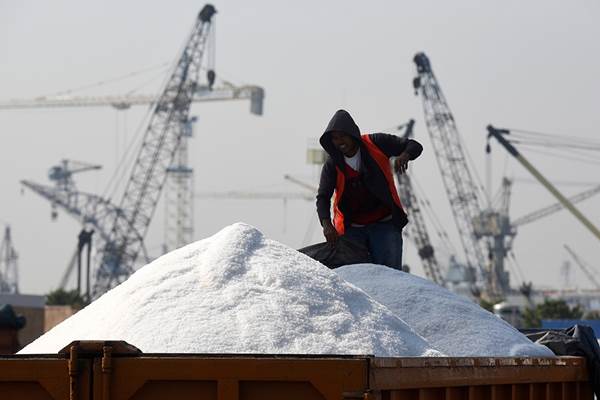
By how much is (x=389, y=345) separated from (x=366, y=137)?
3715 millimetres

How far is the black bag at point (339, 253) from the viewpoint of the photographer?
9828 mm

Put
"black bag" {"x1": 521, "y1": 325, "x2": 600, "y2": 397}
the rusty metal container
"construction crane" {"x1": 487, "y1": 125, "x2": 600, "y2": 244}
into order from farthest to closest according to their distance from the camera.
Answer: "construction crane" {"x1": 487, "y1": 125, "x2": 600, "y2": 244}
"black bag" {"x1": 521, "y1": 325, "x2": 600, "y2": 397}
the rusty metal container

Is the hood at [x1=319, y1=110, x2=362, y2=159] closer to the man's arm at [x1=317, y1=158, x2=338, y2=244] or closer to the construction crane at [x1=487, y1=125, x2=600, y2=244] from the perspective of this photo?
the man's arm at [x1=317, y1=158, x2=338, y2=244]

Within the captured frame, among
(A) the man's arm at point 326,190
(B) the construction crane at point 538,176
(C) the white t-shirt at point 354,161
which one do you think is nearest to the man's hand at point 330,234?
(A) the man's arm at point 326,190

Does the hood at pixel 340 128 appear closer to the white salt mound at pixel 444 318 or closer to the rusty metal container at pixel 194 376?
the white salt mound at pixel 444 318

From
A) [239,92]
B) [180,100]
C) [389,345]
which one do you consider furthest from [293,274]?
[239,92]

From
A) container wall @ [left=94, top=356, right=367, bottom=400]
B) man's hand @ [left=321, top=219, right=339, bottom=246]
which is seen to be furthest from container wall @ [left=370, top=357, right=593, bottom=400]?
man's hand @ [left=321, top=219, right=339, bottom=246]

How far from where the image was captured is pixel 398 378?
19.0ft

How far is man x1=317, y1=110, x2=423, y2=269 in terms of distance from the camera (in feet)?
33.9

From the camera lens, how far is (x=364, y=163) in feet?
34.0

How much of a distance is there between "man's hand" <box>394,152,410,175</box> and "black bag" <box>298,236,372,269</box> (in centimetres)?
72

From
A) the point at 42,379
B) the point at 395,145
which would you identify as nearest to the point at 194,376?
the point at 42,379

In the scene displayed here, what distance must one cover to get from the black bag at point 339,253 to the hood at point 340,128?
747mm

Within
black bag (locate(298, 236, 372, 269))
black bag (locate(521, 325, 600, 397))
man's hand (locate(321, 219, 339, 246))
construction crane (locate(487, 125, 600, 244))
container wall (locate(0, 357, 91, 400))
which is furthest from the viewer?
construction crane (locate(487, 125, 600, 244))
